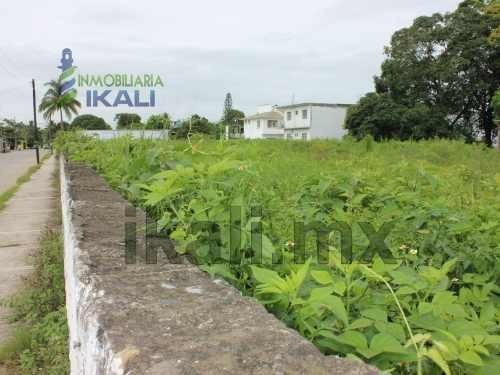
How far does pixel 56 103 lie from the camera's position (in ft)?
158

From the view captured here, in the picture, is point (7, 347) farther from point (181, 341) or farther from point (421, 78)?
point (421, 78)

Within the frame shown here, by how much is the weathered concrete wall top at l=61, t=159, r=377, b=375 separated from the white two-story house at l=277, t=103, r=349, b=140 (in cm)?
4863

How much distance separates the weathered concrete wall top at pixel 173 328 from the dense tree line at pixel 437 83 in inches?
1234

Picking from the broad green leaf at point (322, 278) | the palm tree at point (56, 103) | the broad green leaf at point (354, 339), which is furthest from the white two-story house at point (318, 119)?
the broad green leaf at point (354, 339)

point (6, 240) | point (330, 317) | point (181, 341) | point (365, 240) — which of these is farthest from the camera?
point (6, 240)

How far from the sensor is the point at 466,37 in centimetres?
3206

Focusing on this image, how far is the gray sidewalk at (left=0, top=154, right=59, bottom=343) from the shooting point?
4.61 m

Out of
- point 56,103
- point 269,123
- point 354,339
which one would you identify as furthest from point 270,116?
point 354,339

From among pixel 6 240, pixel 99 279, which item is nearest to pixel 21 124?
pixel 6 240

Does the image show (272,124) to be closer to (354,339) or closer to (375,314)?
(375,314)

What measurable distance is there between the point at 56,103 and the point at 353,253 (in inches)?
1975

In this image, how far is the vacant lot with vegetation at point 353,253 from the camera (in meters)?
1.18

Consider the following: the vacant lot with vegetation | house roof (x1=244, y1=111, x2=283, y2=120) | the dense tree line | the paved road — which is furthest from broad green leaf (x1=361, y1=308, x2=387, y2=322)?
house roof (x1=244, y1=111, x2=283, y2=120)

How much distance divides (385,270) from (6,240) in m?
6.12
